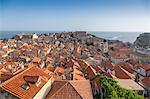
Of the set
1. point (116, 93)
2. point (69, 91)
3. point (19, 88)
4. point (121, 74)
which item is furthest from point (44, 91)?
point (121, 74)

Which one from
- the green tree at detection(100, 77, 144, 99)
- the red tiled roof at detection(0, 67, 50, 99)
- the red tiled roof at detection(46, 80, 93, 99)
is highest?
the red tiled roof at detection(0, 67, 50, 99)

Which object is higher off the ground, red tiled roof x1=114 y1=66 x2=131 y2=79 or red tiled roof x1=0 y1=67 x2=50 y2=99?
red tiled roof x1=0 y1=67 x2=50 y2=99

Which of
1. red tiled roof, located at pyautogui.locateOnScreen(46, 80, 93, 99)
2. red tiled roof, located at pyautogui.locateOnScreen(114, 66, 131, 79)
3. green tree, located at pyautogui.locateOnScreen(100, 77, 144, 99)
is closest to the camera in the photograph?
red tiled roof, located at pyautogui.locateOnScreen(46, 80, 93, 99)

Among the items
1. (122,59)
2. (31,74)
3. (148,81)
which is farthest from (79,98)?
(122,59)

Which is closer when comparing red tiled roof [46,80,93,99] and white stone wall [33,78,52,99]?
white stone wall [33,78,52,99]

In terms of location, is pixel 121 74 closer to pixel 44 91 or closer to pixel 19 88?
pixel 44 91

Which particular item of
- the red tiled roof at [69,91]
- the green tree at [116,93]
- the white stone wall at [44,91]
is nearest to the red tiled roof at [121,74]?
Answer: the green tree at [116,93]

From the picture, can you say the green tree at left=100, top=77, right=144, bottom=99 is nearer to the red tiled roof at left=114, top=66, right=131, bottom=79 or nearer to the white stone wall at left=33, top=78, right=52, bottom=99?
the white stone wall at left=33, top=78, right=52, bottom=99

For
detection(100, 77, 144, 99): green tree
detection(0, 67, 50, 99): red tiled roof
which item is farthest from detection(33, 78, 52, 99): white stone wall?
detection(100, 77, 144, 99): green tree

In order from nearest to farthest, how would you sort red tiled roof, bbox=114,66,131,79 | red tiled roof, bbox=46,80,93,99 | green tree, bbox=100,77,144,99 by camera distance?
red tiled roof, bbox=46,80,93,99, green tree, bbox=100,77,144,99, red tiled roof, bbox=114,66,131,79

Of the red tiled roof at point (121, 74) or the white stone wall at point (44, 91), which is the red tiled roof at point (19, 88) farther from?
the red tiled roof at point (121, 74)

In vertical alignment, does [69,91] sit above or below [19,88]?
below
